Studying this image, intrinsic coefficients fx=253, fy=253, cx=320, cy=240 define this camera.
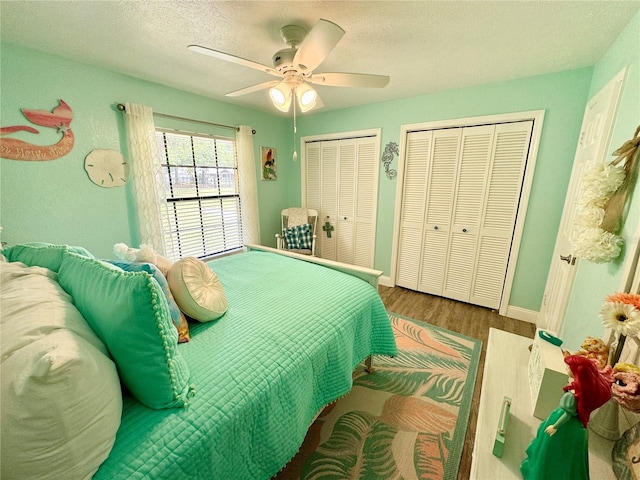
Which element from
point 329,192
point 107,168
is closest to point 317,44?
point 107,168

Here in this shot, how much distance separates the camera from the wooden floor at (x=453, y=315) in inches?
97.9

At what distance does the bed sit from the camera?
730 mm

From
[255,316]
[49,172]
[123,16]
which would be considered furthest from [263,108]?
[255,316]

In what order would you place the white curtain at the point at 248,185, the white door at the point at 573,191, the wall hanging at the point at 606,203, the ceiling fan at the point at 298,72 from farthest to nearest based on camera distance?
1. the white curtain at the point at 248,185
2. the white door at the point at 573,191
3. the ceiling fan at the point at 298,72
4. the wall hanging at the point at 606,203

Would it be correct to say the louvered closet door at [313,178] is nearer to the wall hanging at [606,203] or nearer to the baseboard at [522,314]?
the baseboard at [522,314]

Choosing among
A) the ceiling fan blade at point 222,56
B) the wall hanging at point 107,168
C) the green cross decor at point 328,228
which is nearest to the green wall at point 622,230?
the ceiling fan blade at point 222,56

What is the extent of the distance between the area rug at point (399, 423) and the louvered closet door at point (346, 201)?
1.86m

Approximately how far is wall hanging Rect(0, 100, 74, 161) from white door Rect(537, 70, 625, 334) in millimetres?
3670

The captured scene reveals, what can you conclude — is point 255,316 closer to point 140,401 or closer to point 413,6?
point 140,401

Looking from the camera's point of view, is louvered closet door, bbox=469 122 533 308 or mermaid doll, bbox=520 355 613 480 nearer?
mermaid doll, bbox=520 355 613 480

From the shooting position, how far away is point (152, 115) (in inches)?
97.9

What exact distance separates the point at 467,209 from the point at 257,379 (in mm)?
2767

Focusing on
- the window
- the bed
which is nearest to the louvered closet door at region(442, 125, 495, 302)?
the bed

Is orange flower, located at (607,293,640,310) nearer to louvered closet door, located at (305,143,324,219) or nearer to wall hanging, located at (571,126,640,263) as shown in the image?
wall hanging, located at (571,126,640,263)
